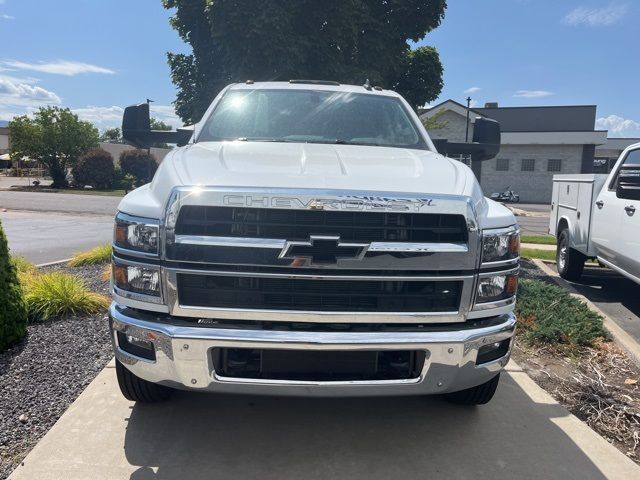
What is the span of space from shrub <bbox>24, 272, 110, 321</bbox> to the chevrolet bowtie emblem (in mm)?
3494

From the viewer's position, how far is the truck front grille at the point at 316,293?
8.63ft

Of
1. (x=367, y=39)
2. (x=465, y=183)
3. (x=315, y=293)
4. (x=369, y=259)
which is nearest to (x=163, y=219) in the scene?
(x=315, y=293)

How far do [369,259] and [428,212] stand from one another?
0.38 metres

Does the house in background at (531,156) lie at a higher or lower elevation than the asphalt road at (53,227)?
higher

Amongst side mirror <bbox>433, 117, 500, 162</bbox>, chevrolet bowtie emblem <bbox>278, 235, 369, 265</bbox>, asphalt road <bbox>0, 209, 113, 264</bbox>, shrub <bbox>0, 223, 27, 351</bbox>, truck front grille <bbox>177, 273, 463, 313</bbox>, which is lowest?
asphalt road <bbox>0, 209, 113, 264</bbox>

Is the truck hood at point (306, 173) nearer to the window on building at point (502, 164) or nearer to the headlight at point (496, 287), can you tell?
the headlight at point (496, 287)

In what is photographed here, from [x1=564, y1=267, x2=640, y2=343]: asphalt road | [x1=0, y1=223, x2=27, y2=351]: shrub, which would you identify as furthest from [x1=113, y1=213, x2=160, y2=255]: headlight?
[x1=564, y1=267, x2=640, y2=343]: asphalt road

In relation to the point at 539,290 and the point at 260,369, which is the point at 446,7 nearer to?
the point at 539,290

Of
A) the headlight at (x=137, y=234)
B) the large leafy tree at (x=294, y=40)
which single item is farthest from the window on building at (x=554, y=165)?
the headlight at (x=137, y=234)

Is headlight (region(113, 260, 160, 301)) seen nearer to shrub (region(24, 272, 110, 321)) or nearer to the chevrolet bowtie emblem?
the chevrolet bowtie emblem

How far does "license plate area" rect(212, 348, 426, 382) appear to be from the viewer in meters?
2.64

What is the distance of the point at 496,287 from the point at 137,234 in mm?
1875

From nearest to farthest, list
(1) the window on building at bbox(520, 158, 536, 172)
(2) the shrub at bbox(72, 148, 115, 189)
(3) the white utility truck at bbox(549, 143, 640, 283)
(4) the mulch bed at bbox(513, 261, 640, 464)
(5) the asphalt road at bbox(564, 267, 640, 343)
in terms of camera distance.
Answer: (4) the mulch bed at bbox(513, 261, 640, 464), (3) the white utility truck at bbox(549, 143, 640, 283), (5) the asphalt road at bbox(564, 267, 640, 343), (2) the shrub at bbox(72, 148, 115, 189), (1) the window on building at bbox(520, 158, 536, 172)

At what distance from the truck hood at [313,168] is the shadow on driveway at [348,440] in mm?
1491
